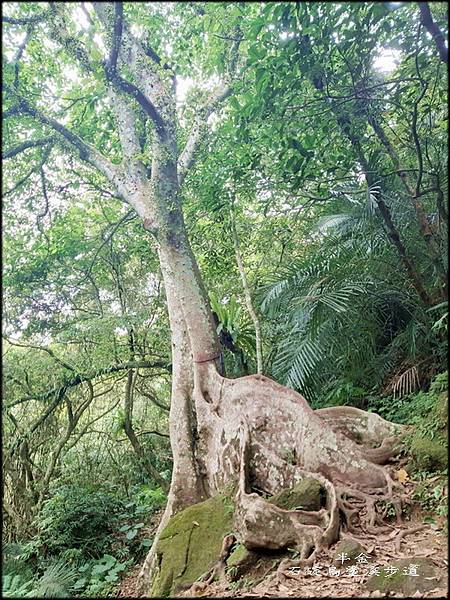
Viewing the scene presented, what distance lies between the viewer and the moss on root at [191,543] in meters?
3.66

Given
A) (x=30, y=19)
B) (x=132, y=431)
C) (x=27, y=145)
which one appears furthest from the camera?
(x=132, y=431)

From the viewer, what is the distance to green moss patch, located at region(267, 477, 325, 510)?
3699 mm

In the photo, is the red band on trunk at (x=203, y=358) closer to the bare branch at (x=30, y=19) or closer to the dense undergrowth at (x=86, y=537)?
the dense undergrowth at (x=86, y=537)

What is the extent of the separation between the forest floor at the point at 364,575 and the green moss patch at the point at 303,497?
420 millimetres

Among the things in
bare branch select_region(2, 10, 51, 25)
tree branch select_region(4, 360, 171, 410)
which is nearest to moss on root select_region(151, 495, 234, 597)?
tree branch select_region(4, 360, 171, 410)

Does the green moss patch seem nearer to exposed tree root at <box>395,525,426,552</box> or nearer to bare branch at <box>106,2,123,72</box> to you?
exposed tree root at <box>395,525,426,552</box>

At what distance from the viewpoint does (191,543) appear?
3953 millimetres

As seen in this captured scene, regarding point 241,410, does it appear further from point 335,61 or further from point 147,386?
point 147,386

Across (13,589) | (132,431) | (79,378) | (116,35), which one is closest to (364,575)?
(13,589)

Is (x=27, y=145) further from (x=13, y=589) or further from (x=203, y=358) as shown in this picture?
(x=13, y=589)

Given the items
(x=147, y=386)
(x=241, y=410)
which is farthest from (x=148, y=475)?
(x=241, y=410)

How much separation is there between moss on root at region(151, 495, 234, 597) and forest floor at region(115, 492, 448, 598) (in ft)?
1.25

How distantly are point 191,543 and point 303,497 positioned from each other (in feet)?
3.21

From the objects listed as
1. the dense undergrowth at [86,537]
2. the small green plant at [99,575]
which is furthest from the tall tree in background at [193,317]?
the dense undergrowth at [86,537]
